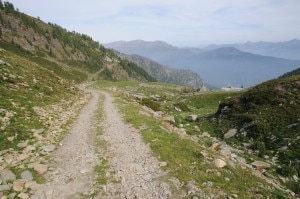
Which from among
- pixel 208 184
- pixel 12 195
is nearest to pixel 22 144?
pixel 12 195

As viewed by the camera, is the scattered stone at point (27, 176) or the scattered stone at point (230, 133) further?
the scattered stone at point (230, 133)

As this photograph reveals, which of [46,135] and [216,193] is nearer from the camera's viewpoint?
[216,193]

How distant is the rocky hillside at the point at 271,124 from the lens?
18.1 meters

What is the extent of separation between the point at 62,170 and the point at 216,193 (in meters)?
7.46

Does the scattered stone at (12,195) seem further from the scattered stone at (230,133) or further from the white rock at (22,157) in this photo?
the scattered stone at (230,133)

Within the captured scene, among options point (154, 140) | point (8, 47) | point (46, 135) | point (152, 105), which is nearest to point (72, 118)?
point (46, 135)

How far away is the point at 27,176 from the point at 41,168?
920mm

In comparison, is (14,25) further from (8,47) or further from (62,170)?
(62,170)

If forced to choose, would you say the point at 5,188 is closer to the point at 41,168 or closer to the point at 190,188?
the point at 41,168

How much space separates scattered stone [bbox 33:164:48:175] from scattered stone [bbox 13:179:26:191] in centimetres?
118

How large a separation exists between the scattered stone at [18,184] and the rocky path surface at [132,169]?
3.55m

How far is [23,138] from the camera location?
17719mm

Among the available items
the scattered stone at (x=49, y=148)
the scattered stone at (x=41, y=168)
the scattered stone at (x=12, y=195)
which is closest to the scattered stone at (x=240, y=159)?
the scattered stone at (x=41, y=168)

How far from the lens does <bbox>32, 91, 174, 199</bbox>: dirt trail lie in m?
11.5
